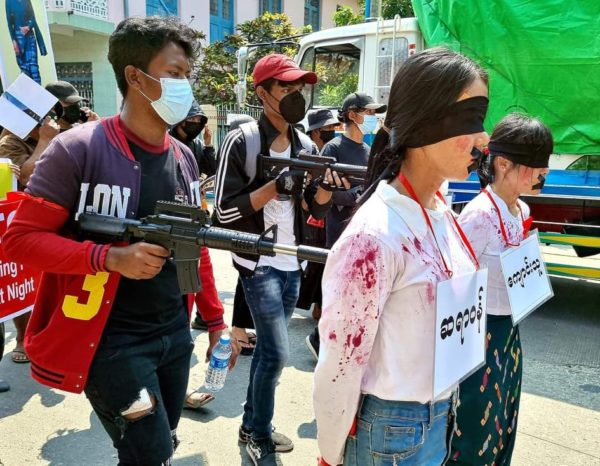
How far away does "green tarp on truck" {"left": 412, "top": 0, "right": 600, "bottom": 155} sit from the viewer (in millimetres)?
4645

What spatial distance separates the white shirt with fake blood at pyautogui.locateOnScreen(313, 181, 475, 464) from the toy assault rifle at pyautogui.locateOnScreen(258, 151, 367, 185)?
1.29 metres

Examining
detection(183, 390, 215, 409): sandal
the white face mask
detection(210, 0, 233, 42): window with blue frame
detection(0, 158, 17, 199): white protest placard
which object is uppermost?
detection(210, 0, 233, 42): window with blue frame

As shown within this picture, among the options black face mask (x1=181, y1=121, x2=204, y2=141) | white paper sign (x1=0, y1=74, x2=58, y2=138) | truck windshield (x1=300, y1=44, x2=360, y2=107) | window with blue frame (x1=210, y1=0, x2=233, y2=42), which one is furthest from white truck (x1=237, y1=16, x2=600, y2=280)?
window with blue frame (x1=210, y1=0, x2=233, y2=42)

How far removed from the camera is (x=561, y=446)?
305 cm

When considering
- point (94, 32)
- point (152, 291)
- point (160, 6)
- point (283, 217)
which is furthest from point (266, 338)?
point (160, 6)

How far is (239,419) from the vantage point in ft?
10.7

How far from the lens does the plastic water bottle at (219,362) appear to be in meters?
2.25

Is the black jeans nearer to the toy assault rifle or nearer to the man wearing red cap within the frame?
the man wearing red cap

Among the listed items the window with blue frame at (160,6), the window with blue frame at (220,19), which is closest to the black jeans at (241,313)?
the window with blue frame at (160,6)

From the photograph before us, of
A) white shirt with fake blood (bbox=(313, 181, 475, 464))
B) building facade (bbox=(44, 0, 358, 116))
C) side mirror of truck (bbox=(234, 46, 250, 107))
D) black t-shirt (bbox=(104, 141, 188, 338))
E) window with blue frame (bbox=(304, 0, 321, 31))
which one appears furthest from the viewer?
window with blue frame (bbox=(304, 0, 321, 31))

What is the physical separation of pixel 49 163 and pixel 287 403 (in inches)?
90.6

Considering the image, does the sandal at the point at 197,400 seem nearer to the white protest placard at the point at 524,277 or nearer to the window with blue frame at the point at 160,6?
the white protest placard at the point at 524,277

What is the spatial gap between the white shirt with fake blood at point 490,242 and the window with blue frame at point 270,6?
67.6 ft

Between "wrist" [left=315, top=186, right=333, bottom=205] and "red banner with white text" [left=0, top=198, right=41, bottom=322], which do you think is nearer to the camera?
"wrist" [left=315, top=186, right=333, bottom=205]
